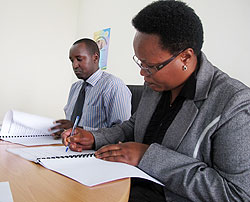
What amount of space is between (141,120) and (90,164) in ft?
1.29

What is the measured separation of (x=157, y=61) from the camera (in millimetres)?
859

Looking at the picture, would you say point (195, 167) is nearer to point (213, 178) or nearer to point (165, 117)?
point (213, 178)

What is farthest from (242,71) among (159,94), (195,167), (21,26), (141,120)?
(21,26)

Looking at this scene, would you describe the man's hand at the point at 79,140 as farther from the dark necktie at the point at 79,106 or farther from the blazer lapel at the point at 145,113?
the dark necktie at the point at 79,106

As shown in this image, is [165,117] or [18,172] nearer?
[18,172]

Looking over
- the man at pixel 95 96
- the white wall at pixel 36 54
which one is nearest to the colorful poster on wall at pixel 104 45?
the white wall at pixel 36 54

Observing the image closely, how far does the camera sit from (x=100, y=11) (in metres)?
3.00

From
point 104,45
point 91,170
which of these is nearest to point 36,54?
point 104,45

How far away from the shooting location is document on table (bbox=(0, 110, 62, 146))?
105cm

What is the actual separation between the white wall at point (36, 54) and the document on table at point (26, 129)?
208 centimetres

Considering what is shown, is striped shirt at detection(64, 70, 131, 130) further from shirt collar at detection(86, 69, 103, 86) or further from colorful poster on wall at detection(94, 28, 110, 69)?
colorful poster on wall at detection(94, 28, 110, 69)

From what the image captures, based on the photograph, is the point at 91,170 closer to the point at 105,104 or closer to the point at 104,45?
the point at 105,104

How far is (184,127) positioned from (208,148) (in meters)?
0.10

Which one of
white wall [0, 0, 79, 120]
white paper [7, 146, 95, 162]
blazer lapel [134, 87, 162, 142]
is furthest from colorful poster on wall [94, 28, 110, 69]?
white paper [7, 146, 95, 162]
